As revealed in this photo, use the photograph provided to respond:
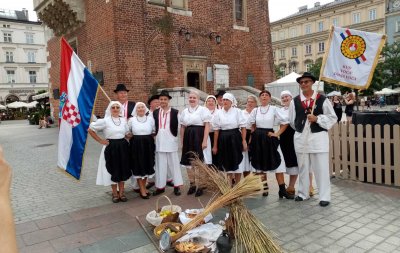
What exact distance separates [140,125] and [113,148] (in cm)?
64

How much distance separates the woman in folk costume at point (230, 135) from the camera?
228 inches

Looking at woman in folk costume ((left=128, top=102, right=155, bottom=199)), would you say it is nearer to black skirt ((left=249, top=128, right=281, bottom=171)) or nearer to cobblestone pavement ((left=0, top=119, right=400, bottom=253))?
cobblestone pavement ((left=0, top=119, right=400, bottom=253))

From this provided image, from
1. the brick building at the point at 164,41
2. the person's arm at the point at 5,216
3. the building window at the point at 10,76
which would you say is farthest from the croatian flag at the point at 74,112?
the building window at the point at 10,76

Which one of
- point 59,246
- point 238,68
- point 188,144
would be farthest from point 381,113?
point 238,68

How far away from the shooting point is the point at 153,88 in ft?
47.8

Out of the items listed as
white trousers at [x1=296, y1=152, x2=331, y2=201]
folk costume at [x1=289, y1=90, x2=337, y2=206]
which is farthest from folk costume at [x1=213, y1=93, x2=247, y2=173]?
white trousers at [x1=296, y1=152, x2=331, y2=201]

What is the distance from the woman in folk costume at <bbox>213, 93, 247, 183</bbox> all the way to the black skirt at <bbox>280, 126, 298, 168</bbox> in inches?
27.9

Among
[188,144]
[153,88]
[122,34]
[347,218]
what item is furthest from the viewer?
[153,88]

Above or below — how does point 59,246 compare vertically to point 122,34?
below

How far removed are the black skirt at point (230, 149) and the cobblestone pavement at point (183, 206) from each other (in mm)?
750

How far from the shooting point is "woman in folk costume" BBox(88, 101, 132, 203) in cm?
561

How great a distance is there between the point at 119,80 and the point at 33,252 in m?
10.3

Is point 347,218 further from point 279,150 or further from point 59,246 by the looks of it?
point 59,246

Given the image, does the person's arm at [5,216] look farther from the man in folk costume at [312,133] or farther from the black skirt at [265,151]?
the black skirt at [265,151]
